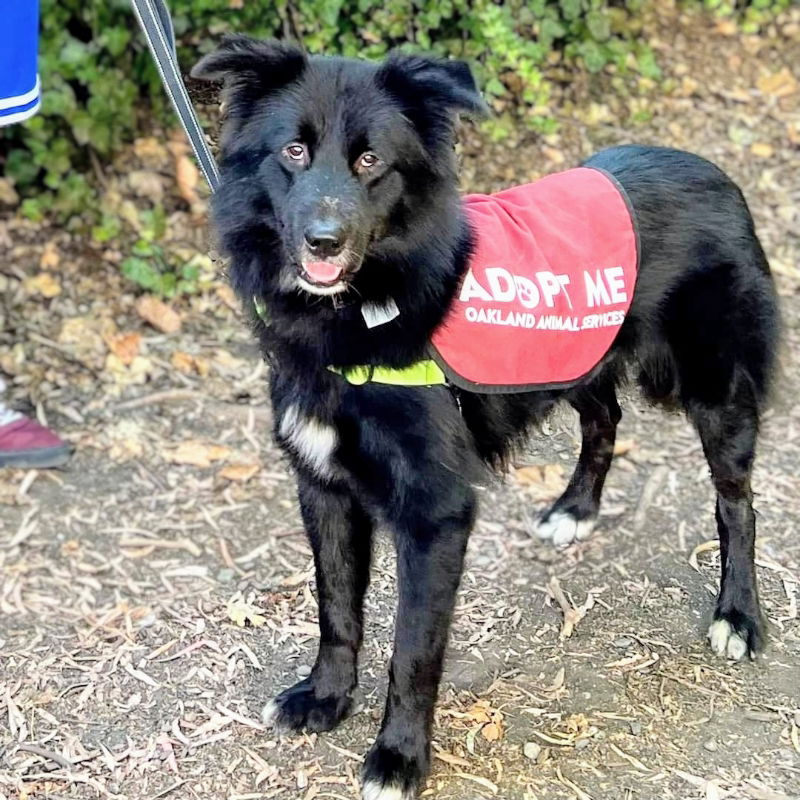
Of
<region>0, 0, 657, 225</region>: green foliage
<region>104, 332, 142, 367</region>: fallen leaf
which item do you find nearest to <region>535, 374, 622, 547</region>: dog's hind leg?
<region>104, 332, 142, 367</region>: fallen leaf

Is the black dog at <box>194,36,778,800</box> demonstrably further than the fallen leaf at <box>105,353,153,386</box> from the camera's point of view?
No

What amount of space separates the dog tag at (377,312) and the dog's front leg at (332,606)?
56cm

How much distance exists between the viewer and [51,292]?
5062 mm

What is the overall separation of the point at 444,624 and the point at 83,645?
4.28ft

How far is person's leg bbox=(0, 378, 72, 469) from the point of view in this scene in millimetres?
4246

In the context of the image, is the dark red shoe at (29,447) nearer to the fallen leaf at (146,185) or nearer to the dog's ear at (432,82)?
the fallen leaf at (146,185)

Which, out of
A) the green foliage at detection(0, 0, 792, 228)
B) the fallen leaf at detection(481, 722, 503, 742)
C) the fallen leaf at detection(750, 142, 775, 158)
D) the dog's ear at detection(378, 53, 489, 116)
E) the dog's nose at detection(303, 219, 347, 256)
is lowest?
the fallen leaf at detection(750, 142, 775, 158)

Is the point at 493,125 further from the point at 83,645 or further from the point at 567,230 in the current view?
the point at 83,645

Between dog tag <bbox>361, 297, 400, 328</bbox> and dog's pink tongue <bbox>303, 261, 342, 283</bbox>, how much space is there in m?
0.18

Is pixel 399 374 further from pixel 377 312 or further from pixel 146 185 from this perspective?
pixel 146 185

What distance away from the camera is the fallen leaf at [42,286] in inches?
199

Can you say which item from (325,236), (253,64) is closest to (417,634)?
(325,236)

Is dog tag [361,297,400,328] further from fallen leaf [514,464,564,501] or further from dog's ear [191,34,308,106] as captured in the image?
fallen leaf [514,464,564,501]

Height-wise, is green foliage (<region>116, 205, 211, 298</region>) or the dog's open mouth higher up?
the dog's open mouth
